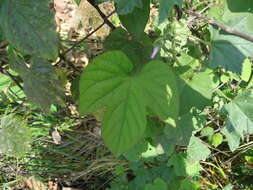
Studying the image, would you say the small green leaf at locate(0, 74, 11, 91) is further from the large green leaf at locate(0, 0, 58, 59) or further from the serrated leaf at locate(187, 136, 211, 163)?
the large green leaf at locate(0, 0, 58, 59)

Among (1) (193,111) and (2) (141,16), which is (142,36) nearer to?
(2) (141,16)

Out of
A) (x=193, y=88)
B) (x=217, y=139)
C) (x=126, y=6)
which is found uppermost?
(x=126, y=6)

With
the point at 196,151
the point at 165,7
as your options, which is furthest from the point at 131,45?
the point at 196,151

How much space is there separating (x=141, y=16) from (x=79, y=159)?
47.3 inches

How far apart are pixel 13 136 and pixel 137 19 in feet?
1.69

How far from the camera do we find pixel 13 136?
1.10m

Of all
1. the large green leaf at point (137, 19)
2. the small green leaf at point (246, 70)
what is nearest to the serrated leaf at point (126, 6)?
the large green leaf at point (137, 19)

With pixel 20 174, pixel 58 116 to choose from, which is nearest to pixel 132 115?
pixel 58 116

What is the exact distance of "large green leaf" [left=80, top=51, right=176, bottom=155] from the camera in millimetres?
734

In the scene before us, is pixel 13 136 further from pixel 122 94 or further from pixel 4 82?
pixel 4 82

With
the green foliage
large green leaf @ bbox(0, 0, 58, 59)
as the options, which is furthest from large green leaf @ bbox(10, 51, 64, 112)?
large green leaf @ bbox(0, 0, 58, 59)

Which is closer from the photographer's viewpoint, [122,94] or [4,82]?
[122,94]

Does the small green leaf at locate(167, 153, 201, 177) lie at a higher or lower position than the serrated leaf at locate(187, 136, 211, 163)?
lower

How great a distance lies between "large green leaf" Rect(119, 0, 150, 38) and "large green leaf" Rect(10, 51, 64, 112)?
204 millimetres
